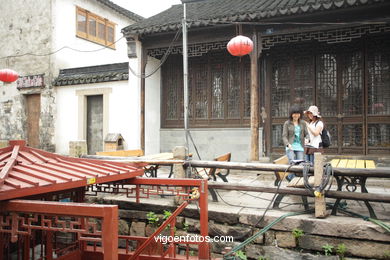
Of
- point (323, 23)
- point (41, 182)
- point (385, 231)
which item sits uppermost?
point (323, 23)

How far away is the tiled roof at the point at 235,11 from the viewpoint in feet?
22.1

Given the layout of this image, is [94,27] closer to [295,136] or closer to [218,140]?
[218,140]

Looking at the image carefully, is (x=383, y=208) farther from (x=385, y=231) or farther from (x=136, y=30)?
(x=136, y=30)

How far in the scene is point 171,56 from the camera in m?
9.82

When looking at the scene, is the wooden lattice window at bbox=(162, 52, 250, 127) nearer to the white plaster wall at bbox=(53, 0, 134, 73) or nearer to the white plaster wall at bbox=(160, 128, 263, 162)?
the white plaster wall at bbox=(160, 128, 263, 162)

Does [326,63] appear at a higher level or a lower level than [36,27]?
lower

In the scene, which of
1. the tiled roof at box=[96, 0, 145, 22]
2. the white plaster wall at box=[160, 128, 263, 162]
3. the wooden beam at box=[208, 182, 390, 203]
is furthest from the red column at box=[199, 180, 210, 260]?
the tiled roof at box=[96, 0, 145, 22]

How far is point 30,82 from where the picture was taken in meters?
12.0

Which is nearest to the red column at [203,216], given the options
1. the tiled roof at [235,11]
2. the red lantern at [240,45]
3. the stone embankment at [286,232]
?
the stone embankment at [286,232]

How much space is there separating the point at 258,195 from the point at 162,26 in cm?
510

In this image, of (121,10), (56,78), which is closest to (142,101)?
(56,78)

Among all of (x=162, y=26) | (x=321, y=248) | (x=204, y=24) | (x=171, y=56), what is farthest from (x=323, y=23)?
(x=321, y=248)

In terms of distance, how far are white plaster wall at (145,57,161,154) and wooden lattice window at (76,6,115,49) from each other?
3.83m

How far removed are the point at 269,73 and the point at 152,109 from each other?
11.7ft
